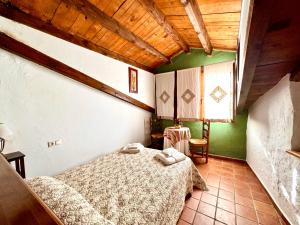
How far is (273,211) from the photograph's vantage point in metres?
1.98

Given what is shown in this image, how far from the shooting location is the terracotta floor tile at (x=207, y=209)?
1.94 metres

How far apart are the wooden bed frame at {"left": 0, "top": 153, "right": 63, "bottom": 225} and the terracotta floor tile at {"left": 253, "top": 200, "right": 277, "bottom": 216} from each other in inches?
101

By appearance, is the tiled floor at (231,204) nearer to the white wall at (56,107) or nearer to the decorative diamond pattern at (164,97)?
the white wall at (56,107)

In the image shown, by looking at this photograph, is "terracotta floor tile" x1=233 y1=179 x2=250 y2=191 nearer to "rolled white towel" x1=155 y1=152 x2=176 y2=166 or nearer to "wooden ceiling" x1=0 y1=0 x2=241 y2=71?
"rolled white towel" x1=155 y1=152 x2=176 y2=166

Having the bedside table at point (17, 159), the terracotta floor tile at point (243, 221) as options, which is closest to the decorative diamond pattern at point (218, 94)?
the terracotta floor tile at point (243, 221)

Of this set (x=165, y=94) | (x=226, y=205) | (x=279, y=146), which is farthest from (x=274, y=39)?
(x=165, y=94)

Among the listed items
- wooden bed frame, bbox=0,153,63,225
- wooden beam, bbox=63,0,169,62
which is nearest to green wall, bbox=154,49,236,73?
wooden beam, bbox=63,0,169,62

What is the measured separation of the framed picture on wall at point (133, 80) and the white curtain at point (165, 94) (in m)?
0.91

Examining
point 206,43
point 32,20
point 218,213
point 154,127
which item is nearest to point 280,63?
point 218,213

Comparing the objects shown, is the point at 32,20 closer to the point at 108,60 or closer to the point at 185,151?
the point at 108,60

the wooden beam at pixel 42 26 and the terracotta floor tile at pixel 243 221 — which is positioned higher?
the wooden beam at pixel 42 26

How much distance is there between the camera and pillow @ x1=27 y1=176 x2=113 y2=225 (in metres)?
0.92

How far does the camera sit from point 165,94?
4617 mm

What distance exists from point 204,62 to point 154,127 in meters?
2.42
